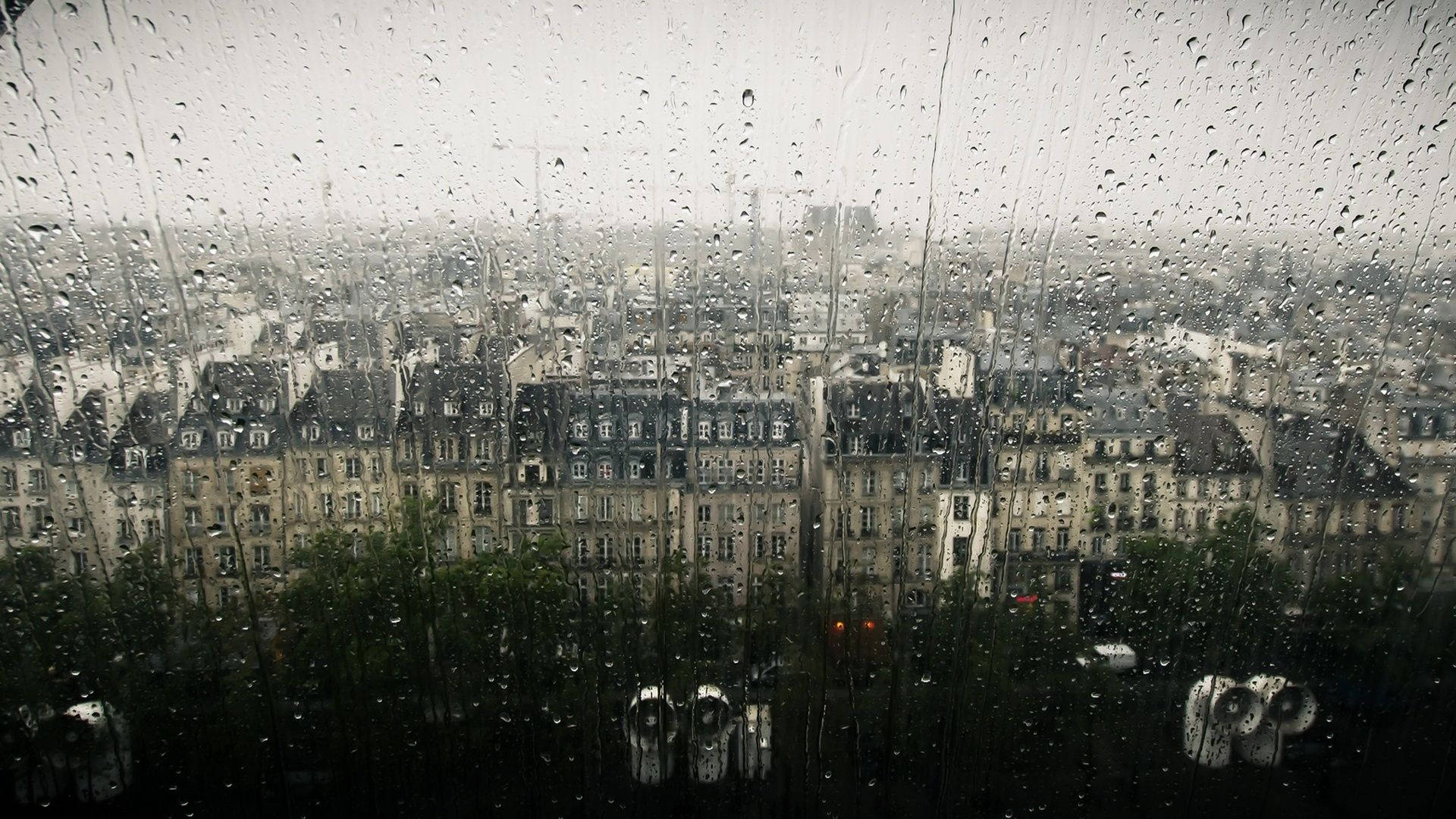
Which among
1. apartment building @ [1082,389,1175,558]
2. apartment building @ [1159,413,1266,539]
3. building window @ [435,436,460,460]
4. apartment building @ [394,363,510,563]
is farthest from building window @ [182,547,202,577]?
apartment building @ [1159,413,1266,539]

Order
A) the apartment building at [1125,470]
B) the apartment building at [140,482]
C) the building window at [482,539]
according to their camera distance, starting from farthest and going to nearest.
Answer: the apartment building at [1125,470] → the building window at [482,539] → the apartment building at [140,482]

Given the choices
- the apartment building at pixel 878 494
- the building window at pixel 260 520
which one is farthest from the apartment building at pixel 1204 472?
the building window at pixel 260 520

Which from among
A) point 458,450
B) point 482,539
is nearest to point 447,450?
point 458,450

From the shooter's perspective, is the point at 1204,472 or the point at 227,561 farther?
the point at 1204,472

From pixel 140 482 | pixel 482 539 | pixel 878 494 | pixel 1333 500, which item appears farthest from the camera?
pixel 1333 500

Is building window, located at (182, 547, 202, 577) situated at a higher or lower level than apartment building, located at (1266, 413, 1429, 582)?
lower

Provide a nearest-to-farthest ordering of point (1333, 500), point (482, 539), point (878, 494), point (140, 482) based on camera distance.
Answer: point (140, 482) → point (482, 539) → point (878, 494) → point (1333, 500)

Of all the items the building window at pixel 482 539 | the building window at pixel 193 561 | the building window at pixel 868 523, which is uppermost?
the building window at pixel 868 523

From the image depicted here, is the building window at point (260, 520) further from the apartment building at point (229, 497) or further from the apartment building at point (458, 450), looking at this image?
the apartment building at point (458, 450)

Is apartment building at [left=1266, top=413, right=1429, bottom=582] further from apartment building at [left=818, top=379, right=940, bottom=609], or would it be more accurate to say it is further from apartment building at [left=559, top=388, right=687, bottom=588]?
apartment building at [left=559, top=388, right=687, bottom=588]

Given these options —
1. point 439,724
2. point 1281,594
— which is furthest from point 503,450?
point 1281,594

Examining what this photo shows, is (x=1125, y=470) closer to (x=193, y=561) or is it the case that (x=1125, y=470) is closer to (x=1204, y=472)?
(x=1204, y=472)
